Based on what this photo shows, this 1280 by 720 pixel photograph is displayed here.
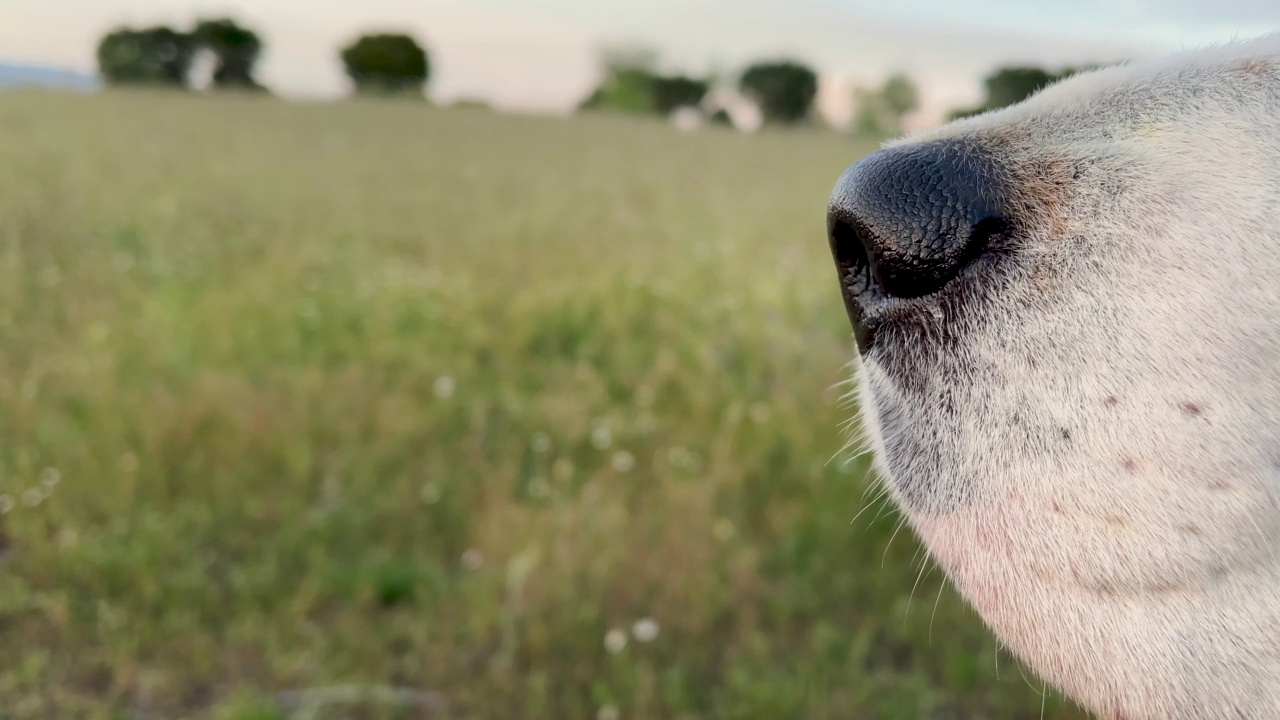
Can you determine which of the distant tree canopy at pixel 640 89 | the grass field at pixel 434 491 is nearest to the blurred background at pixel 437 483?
the grass field at pixel 434 491

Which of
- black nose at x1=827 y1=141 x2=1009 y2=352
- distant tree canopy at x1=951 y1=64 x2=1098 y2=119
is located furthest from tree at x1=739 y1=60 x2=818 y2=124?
black nose at x1=827 y1=141 x2=1009 y2=352

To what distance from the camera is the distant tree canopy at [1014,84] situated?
1533mm

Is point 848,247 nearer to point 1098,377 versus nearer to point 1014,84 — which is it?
A: point 1098,377

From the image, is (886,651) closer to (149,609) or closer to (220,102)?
(149,609)

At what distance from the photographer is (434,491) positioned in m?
3.34

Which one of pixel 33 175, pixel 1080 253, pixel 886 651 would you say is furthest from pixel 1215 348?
pixel 33 175

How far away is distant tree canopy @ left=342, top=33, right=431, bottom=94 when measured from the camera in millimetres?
21391

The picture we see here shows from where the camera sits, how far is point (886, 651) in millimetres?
2820

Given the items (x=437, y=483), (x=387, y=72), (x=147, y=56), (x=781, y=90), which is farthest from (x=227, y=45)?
(x=437, y=483)

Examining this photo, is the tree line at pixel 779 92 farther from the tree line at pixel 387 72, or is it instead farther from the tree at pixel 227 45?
the tree at pixel 227 45

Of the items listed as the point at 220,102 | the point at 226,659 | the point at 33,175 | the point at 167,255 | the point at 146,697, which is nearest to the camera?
the point at 146,697

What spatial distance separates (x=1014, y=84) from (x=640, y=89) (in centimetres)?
3638

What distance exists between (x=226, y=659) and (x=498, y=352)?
2.21 meters

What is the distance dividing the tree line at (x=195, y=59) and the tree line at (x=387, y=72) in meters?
0.02
